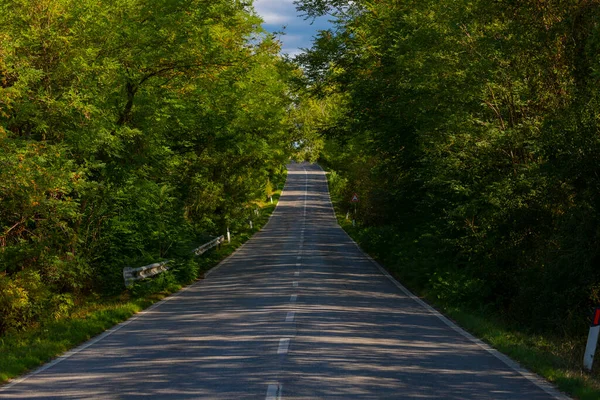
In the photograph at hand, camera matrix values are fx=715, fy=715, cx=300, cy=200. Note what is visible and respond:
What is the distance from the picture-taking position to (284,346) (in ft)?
36.9

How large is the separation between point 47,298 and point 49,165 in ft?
11.1

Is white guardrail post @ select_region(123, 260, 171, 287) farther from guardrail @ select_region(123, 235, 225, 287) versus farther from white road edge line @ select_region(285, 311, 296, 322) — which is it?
white road edge line @ select_region(285, 311, 296, 322)

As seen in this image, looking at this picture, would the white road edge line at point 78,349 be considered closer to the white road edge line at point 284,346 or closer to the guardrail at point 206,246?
the white road edge line at point 284,346

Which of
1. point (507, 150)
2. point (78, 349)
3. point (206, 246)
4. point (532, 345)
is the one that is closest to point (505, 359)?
point (532, 345)

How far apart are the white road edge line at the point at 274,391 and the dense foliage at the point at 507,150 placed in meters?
7.67

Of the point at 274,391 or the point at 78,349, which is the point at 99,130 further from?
the point at 274,391

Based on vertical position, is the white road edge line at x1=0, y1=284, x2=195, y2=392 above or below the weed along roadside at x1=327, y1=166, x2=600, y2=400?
below

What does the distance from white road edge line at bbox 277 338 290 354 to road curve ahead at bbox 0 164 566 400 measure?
81 millimetres

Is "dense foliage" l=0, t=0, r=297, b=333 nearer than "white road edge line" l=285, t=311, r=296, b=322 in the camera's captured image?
No

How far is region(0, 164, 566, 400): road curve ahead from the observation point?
8422 mm

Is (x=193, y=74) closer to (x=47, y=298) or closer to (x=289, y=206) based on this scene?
(x=47, y=298)

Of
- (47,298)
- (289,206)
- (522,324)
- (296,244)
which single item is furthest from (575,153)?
(289,206)

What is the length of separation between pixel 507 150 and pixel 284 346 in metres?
10.4

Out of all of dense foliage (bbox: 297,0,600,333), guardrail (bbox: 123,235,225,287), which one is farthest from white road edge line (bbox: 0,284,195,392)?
dense foliage (bbox: 297,0,600,333)
